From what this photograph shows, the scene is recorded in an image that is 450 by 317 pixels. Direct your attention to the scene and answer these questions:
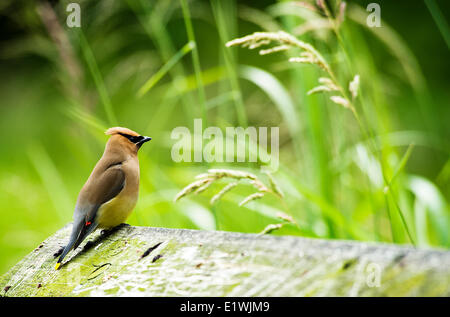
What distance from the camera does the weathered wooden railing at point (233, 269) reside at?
672mm

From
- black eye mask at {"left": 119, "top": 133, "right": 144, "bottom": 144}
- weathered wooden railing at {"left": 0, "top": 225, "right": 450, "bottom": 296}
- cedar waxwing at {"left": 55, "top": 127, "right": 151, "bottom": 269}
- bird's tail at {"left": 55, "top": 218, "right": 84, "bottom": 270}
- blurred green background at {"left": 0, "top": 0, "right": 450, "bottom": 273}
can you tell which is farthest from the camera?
blurred green background at {"left": 0, "top": 0, "right": 450, "bottom": 273}

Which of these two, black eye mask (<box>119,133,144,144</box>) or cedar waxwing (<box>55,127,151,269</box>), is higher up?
black eye mask (<box>119,133,144,144</box>)

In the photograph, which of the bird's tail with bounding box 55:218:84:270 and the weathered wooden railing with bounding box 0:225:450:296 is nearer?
the weathered wooden railing with bounding box 0:225:450:296

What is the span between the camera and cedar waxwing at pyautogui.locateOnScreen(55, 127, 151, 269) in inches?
41.6

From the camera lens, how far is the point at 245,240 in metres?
0.80

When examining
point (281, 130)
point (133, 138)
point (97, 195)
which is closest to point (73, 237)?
point (97, 195)

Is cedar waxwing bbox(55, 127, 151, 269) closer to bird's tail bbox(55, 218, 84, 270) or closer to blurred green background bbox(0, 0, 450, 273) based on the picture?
bird's tail bbox(55, 218, 84, 270)

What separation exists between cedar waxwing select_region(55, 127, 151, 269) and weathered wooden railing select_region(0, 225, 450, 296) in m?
0.09

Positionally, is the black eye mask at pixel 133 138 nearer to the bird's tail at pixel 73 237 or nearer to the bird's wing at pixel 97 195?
the bird's wing at pixel 97 195

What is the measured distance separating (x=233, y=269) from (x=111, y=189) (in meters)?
0.46

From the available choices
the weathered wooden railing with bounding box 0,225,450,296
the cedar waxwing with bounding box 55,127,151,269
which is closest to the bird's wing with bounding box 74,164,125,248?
the cedar waxwing with bounding box 55,127,151,269

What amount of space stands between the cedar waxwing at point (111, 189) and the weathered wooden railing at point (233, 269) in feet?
0.30

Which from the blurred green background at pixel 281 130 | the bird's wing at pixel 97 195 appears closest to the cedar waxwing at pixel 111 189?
the bird's wing at pixel 97 195

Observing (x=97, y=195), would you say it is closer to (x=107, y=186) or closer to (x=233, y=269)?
(x=107, y=186)
